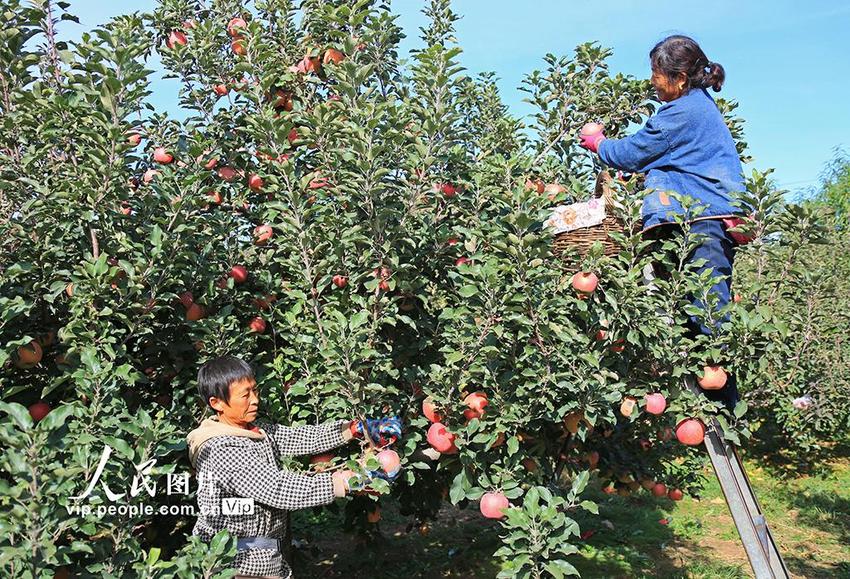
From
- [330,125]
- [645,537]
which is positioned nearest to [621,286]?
[330,125]

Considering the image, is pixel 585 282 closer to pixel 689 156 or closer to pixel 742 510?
pixel 689 156

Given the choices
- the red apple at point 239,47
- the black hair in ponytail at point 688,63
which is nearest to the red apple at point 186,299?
the red apple at point 239,47

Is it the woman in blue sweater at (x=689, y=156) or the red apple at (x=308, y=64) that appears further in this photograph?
the red apple at (x=308, y=64)

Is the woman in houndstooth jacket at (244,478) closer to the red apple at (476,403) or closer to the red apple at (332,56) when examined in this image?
the red apple at (476,403)

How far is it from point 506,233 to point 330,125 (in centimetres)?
101

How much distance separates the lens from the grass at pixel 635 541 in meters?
5.26

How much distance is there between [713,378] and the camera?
2510mm

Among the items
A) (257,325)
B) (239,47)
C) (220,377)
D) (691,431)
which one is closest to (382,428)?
(220,377)

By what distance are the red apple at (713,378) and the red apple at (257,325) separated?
1.85 meters

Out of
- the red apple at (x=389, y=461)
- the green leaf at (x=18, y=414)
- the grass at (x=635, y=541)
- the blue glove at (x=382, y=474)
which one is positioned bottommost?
the grass at (x=635, y=541)

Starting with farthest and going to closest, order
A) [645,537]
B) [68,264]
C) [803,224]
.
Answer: [645,537] → [68,264] → [803,224]

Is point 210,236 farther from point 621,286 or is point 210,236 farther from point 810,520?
point 810,520

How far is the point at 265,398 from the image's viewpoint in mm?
3105

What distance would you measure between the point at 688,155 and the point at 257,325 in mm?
1952
